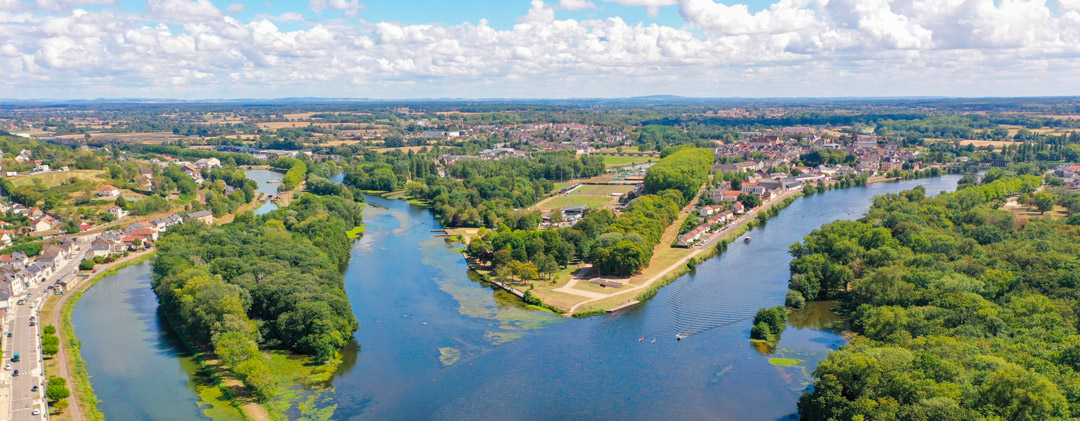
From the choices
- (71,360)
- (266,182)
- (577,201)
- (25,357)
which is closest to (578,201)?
(577,201)

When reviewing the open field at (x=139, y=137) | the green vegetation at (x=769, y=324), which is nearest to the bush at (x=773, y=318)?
the green vegetation at (x=769, y=324)

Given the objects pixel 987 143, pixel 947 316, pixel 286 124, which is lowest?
pixel 947 316

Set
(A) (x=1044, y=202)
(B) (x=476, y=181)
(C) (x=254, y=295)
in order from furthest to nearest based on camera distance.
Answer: (B) (x=476, y=181), (A) (x=1044, y=202), (C) (x=254, y=295)

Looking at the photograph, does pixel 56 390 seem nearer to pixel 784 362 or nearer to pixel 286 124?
pixel 784 362

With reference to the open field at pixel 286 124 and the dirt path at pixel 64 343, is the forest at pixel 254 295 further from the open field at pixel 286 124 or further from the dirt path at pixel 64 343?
the open field at pixel 286 124

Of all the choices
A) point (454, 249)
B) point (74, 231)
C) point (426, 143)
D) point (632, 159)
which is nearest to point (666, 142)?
point (632, 159)

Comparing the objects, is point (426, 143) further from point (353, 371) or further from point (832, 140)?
point (353, 371)
